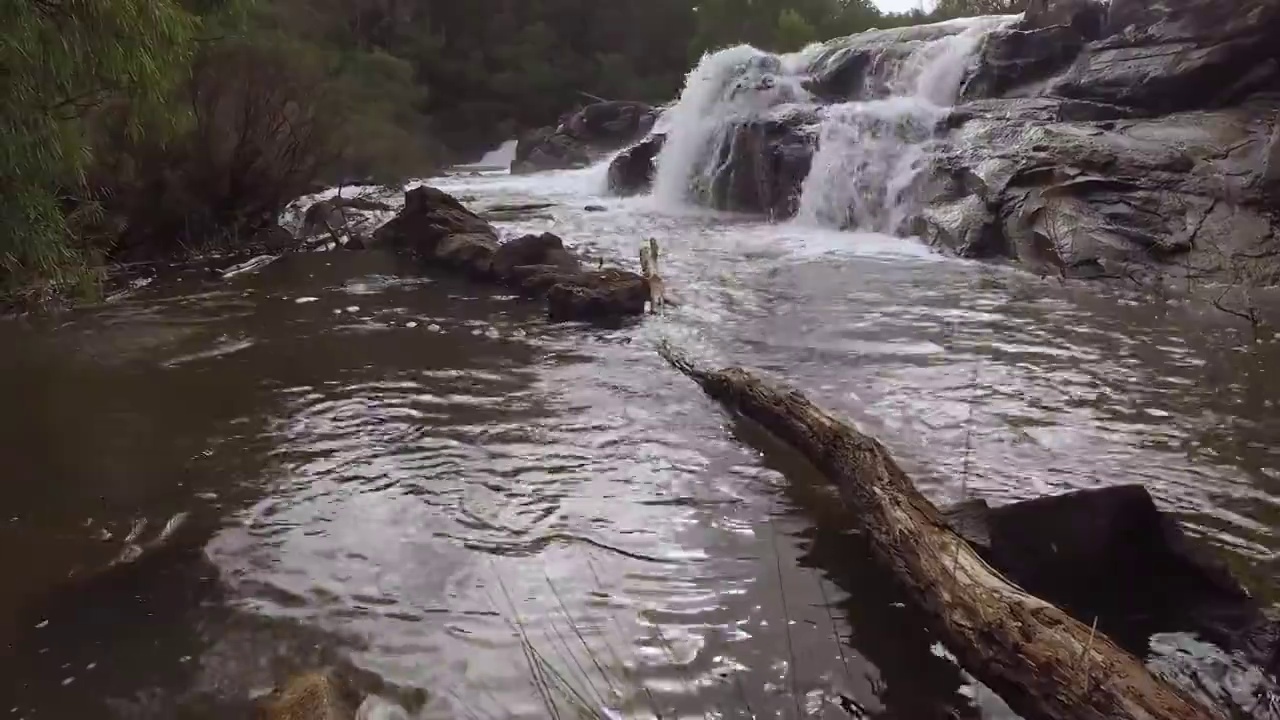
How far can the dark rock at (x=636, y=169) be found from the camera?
1892 centimetres

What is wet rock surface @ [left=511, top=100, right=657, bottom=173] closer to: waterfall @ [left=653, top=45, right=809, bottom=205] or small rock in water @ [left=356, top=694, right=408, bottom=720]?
waterfall @ [left=653, top=45, right=809, bottom=205]

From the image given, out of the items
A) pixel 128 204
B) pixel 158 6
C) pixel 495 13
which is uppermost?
pixel 495 13

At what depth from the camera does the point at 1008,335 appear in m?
7.20

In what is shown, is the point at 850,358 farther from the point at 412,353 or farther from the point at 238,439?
the point at 238,439

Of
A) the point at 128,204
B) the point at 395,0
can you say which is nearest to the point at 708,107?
the point at 128,204

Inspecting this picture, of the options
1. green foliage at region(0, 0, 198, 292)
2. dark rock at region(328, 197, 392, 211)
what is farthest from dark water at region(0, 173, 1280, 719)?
dark rock at region(328, 197, 392, 211)

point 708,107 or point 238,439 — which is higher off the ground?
point 708,107

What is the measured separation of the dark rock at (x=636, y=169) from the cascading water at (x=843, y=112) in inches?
16.0

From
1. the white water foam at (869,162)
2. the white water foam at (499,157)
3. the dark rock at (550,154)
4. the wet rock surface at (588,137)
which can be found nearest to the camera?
the white water foam at (869,162)

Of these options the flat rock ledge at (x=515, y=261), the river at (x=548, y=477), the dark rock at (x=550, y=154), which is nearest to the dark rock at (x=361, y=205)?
the flat rock ledge at (x=515, y=261)

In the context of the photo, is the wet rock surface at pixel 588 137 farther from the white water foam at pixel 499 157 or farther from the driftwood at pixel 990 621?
the driftwood at pixel 990 621

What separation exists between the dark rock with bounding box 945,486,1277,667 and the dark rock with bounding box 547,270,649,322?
5014mm

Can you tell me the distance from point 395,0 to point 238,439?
3588 cm

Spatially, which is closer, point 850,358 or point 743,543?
point 743,543
